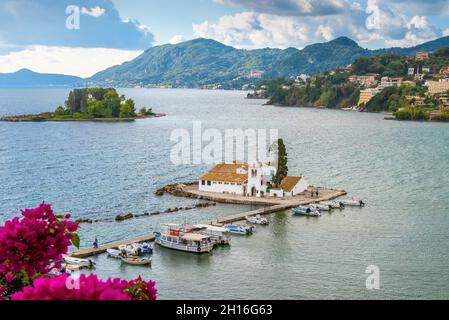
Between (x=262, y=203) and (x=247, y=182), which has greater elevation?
(x=247, y=182)

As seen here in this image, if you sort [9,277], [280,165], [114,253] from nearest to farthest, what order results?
[9,277] < [114,253] < [280,165]

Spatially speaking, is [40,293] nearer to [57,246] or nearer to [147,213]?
[57,246]

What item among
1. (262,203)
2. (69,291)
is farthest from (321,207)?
(69,291)

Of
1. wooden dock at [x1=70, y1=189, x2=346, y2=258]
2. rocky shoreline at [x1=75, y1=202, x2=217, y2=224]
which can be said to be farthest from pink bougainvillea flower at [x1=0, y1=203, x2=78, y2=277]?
rocky shoreline at [x1=75, y1=202, x2=217, y2=224]

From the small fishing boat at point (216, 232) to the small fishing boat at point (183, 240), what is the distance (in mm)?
340

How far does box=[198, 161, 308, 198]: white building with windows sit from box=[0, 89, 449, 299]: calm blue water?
7.42ft

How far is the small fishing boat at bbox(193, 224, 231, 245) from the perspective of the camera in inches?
905

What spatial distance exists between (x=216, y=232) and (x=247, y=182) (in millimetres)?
8911

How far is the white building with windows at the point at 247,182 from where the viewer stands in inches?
1240

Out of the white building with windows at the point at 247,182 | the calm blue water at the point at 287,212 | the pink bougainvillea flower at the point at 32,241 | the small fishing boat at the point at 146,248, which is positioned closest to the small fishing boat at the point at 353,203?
the calm blue water at the point at 287,212

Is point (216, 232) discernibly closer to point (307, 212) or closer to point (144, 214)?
point (144, 214)

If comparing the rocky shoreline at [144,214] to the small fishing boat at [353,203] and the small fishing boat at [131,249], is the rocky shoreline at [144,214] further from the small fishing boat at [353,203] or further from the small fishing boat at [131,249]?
the small fishing boat at [353,203]

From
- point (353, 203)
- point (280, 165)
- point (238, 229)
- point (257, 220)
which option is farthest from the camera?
point (280, 165)

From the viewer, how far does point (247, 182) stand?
3195 cm
